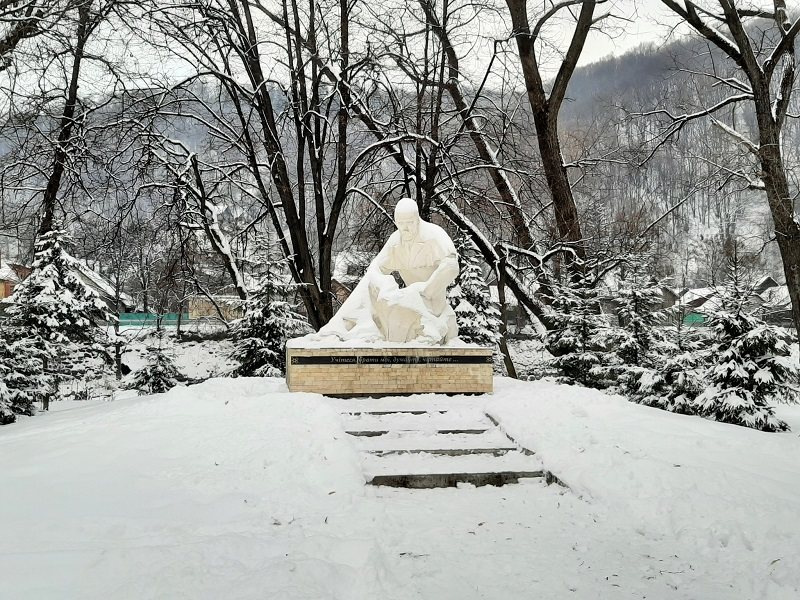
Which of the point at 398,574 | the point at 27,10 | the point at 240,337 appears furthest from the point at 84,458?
the point at 240,337

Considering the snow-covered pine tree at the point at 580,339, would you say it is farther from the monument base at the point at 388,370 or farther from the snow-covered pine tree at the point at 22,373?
the snow-covered pine tree at the point at 22,373

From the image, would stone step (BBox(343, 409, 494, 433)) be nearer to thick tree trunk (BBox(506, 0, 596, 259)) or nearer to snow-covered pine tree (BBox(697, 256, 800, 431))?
snow-covered pine tree (BBox(697, 256, 800, 431))

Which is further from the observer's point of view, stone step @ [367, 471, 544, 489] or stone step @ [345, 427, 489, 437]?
stone step @ [345, 427, 489, 437]

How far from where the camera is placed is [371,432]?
20.0 feet

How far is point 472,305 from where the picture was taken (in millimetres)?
15109

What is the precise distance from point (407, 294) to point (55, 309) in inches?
399

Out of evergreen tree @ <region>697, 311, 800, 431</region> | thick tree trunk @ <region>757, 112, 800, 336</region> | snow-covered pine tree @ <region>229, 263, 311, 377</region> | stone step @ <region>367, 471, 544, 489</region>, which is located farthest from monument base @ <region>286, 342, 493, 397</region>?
thick tree trunk @ <region>757, 112, 800, 336</region>

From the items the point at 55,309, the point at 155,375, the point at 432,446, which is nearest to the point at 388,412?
the point at 432,446

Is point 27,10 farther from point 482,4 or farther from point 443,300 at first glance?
point 482,4

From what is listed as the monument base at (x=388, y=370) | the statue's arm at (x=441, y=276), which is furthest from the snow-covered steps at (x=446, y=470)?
the statue's arm at (x=441, y=276)

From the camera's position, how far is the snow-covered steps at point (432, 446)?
4887mm

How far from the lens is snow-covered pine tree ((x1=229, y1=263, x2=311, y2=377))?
43.5 feet

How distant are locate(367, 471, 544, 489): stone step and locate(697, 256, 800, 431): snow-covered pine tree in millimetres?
4297

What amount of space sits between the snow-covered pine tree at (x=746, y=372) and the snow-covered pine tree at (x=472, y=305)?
21.2 ft
